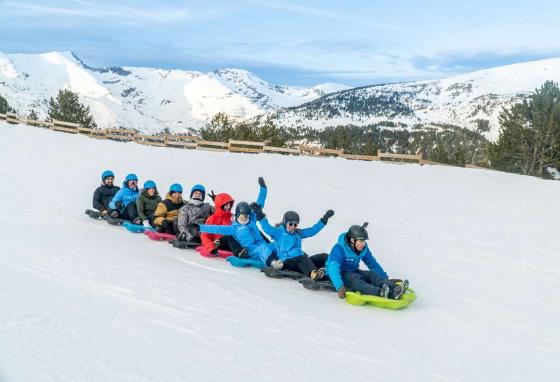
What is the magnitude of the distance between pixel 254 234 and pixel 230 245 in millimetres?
526

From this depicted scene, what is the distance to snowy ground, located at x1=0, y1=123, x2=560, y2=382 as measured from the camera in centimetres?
479

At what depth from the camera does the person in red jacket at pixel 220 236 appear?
9.28 metres

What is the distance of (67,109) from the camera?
48312 mm

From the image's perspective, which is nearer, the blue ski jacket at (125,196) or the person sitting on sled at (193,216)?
the person sitting on sled at (193,216)

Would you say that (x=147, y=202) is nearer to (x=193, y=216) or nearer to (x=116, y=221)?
(x=116, y=221)

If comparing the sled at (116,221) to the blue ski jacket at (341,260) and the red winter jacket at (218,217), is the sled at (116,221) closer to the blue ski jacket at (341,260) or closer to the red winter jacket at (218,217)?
the red winter jacket at (218,217)

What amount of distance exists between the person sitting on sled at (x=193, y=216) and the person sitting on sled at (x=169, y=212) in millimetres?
451

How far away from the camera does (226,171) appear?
71.5ft

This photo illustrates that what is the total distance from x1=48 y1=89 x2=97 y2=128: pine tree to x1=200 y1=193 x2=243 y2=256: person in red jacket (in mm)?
41927

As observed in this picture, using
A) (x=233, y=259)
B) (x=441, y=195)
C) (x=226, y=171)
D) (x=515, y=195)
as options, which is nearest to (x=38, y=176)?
(x=226, y=171)

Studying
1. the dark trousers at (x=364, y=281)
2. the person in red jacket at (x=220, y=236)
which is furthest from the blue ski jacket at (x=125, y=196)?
the dark trousers at (x=364, y=281)

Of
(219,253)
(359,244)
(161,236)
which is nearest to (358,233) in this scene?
(359,244)

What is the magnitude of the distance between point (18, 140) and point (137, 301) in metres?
24.2

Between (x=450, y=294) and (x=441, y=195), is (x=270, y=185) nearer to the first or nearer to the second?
(x=441, y=195)
